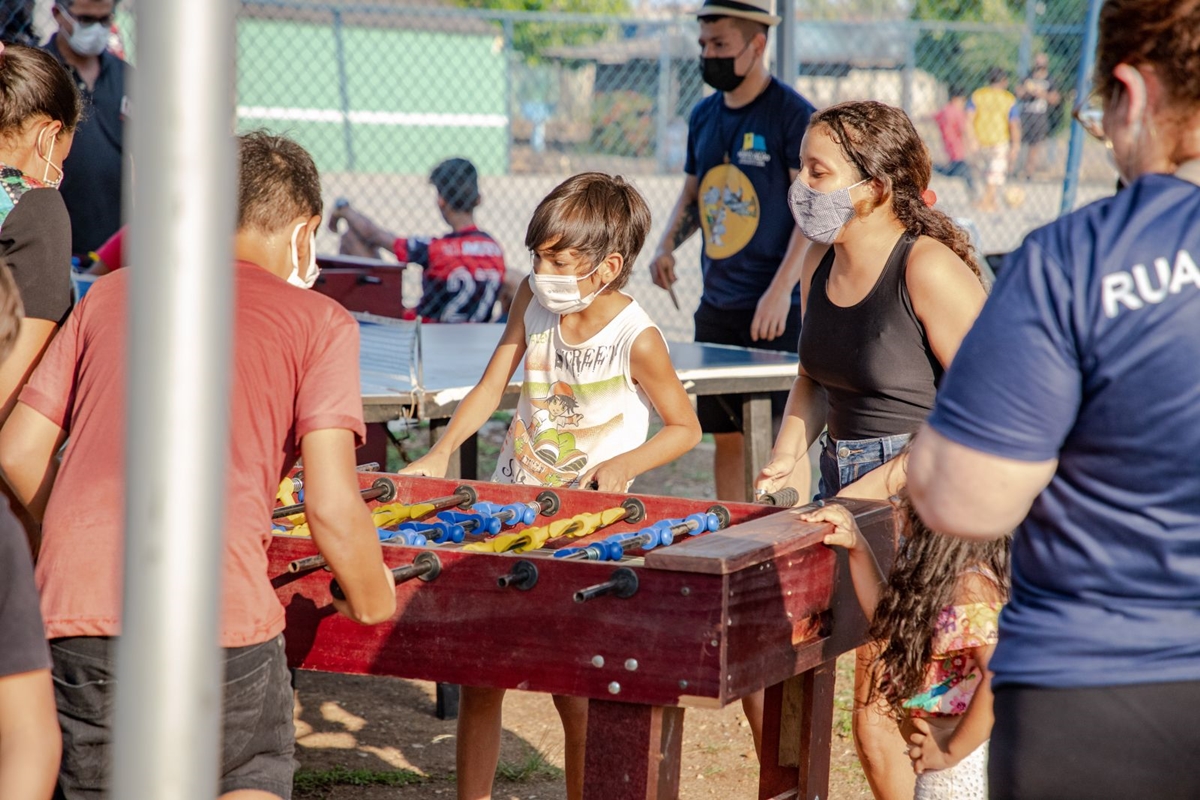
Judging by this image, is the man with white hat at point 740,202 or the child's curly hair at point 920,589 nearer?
the child's curly hair at point 920,589

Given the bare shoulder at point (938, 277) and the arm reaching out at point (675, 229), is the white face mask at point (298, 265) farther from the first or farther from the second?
the arm reaching out at point (675, 229)

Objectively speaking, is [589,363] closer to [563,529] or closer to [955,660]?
[563,529]

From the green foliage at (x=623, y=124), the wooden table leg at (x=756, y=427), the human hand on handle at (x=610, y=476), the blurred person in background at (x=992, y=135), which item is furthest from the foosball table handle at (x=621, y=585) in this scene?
the green foliage at (x=623, y=124)

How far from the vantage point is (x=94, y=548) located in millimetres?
2189

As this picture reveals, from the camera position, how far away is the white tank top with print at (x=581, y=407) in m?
3.64

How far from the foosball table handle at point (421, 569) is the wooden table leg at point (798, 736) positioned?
0.85 metres

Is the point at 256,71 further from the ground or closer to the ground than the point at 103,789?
further from the ground

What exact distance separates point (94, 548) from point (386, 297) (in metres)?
4.72

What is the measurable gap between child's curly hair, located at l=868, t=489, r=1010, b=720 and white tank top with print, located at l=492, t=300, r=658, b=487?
1.04 metres

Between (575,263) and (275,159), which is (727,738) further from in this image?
(275,159)

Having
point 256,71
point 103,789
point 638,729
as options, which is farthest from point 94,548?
point 256,71

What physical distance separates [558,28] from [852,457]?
796 inches

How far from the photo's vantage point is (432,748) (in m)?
4.48

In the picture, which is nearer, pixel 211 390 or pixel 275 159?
pixel 211 390
